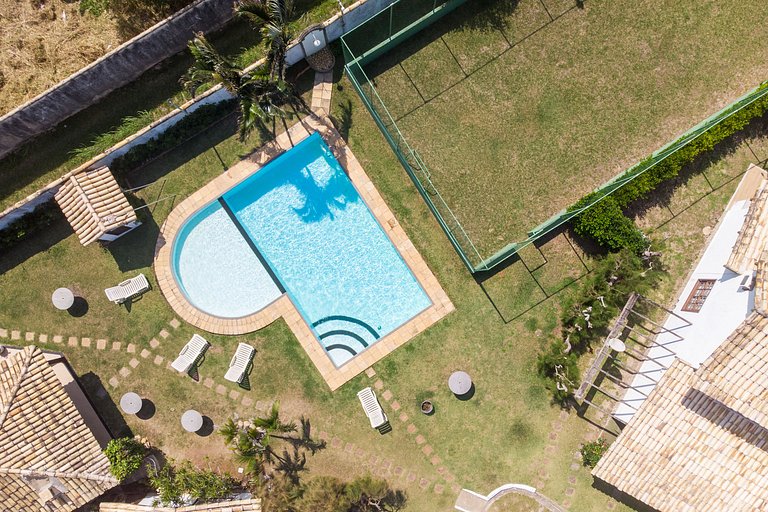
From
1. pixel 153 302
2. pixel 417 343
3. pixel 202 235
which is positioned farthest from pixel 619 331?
pixel 153 302

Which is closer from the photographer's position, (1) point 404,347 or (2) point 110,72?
(2) point 110,72

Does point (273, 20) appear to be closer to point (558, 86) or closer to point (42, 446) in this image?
point (558, 86)

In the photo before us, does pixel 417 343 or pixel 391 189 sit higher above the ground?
pixel 391 189

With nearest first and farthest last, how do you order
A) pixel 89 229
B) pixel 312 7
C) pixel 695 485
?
pixel 695 485, pixel 89 229, pixel 312 7

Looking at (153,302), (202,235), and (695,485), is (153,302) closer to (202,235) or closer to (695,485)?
(202,235)

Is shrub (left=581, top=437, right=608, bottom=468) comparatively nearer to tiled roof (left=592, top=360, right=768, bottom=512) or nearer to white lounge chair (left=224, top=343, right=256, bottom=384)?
tiled roof (left=592, top=360, right=768, bottom=512)

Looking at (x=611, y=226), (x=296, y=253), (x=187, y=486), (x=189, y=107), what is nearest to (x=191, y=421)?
(x=187, y=486)
